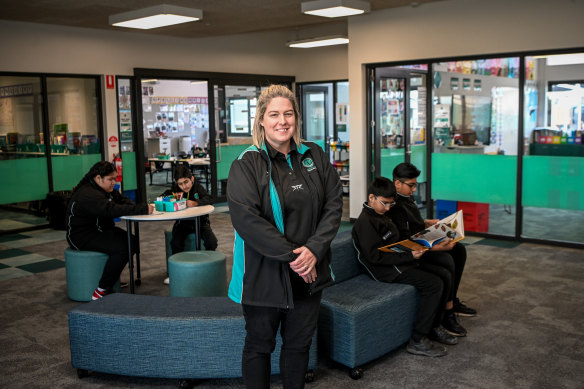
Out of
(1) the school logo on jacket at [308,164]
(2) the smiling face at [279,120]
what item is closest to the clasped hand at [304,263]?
(1) the school logo on jacket at [308,164]

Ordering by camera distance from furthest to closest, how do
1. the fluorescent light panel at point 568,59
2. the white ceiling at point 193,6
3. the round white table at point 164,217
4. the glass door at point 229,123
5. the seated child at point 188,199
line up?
the glass door at point 229,123, the white ceiling at point 193,6, the fluorescent light panel at point 568,59, the seated child at point 188,199, the round white table at point 164,217

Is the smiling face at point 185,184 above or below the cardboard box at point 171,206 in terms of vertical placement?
above

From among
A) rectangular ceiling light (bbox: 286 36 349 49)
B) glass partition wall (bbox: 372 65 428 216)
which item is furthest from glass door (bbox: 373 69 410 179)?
rectangular ceiling light (bbox: 286 36 349 49)

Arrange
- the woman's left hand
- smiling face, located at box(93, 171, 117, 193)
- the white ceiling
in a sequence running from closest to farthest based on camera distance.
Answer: the woman's left hand → smiling face, located at box(93, 171, 117, 193) → the white ceiling

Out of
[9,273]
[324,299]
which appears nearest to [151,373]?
[324,299]

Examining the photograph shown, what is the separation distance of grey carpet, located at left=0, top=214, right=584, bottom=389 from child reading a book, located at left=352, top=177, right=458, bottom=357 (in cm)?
12

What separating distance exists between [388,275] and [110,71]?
654cm

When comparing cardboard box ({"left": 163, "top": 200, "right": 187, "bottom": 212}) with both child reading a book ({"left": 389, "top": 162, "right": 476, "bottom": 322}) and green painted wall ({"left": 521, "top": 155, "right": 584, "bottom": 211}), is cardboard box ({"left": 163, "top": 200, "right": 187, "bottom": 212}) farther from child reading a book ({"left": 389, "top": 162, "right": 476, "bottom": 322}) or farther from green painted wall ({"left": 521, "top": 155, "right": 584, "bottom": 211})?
green painted wall ({"left": 521, "top": 155, "right": 584, "bottom": 211})

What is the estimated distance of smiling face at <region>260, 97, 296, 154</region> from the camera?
245 cm

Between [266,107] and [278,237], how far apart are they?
568 mm

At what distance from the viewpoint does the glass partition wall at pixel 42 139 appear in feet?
26.3

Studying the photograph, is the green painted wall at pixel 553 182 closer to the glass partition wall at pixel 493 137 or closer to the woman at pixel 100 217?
the glass partition wall at pixel 493 137

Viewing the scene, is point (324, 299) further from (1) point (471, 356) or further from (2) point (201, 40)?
(2) point (201, 40)

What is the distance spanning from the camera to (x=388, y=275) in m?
3.82
